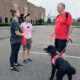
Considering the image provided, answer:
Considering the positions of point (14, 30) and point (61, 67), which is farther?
point (14, 30)

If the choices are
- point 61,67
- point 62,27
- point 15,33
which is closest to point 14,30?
point 15,33

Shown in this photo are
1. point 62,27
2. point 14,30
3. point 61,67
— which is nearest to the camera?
point 61,67

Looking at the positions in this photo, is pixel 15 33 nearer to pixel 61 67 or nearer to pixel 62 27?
pixel 62 27

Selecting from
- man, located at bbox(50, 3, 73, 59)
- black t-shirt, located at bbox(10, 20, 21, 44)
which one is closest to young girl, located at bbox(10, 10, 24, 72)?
black t-shirt, located at bbox(10, 20, 21, 44)

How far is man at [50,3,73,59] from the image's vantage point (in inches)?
136

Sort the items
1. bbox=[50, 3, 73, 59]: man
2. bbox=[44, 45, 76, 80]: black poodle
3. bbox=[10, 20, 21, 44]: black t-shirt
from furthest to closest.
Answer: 1. bbox=[10, 20, 21, 44]: black t-shirt
2. bbox=[50, 3, 73, 59]: man
3. bbox=[44, 45, 76, 80]: black poodle

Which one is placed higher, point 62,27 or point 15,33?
point 62,27

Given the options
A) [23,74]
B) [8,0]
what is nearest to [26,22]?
[23,74]

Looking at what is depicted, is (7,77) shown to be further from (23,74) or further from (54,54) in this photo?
(54,54)

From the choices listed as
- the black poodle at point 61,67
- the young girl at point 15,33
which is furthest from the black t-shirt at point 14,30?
the black poodle at point 61,67

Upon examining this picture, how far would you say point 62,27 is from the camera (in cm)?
359

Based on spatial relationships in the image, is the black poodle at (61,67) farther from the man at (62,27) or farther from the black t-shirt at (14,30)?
the black t-shirt at (14,30)

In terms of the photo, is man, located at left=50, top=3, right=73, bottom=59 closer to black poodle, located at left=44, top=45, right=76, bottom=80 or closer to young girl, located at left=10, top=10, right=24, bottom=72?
black poodle, located at left=44, top=45, right=76, bottom=80

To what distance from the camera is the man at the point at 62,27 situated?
3445 millimetres
